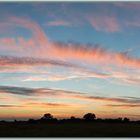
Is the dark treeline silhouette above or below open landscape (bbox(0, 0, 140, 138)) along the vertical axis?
below

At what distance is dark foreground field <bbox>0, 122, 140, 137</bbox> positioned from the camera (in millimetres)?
9062

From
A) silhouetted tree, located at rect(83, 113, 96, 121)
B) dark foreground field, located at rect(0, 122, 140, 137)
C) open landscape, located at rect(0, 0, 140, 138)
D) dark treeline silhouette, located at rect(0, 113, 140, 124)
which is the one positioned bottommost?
dark foreground field, located at rect(0, 122, 140, 137)

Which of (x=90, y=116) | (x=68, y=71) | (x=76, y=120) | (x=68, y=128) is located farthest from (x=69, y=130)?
(x=68, y=71)

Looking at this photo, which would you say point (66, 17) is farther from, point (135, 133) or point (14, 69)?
point (135, 133)

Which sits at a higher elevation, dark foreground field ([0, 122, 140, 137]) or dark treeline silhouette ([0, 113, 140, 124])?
dark treeline silhouette ([0, 113, 140, 124])

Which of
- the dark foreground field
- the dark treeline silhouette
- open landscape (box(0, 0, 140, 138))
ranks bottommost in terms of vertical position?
→ the dark foreground field

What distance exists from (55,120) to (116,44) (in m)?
1.19

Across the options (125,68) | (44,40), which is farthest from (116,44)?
(44,40)

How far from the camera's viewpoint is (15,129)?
9.10 meters

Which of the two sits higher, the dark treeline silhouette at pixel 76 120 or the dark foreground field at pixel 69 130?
the dark treeline silhouette at pixel 76 120

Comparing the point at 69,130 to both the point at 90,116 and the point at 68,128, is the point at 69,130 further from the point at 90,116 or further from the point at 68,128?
the point at 90,116

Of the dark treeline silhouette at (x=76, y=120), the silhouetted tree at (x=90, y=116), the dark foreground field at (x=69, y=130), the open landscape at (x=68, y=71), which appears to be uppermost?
the open landscape at (x=68, y=71)

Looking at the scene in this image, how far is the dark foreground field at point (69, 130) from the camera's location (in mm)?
9062

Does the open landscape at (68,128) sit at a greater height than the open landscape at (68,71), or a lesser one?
lesser
